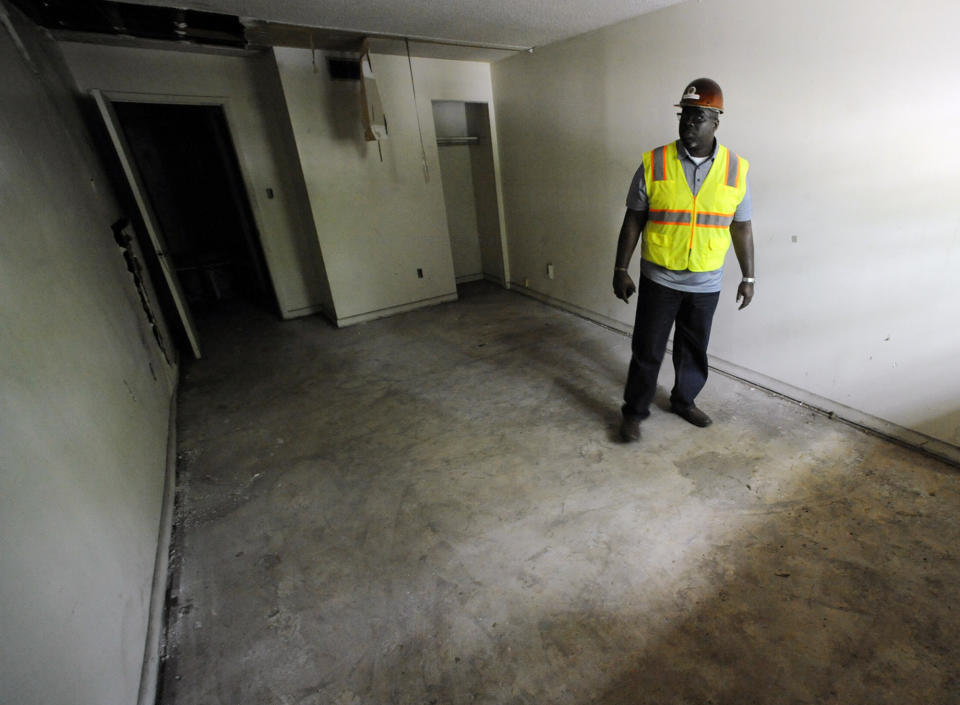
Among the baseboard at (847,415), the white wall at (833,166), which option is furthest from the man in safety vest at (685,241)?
the baseboard at (847,415)

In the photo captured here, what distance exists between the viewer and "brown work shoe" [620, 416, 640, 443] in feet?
7.34

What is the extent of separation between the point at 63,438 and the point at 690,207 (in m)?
Result: 2.37

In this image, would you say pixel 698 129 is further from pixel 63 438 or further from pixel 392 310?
pixel 392 310

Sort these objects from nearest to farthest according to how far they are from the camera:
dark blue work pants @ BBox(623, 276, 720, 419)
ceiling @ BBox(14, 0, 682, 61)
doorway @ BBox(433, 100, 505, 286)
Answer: dark blue work pants @ BBox(623, 276, 720, 419) → ceiling @ BBox(14, 0, 682, 61) → doorway @ BBox(433, 100, 505, 286)

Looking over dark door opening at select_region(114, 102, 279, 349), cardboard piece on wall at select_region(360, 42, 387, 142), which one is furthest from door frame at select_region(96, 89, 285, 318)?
cardboard piece on wall at select_region(360, 42, 387, 142)

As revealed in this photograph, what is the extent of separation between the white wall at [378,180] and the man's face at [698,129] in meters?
2.95

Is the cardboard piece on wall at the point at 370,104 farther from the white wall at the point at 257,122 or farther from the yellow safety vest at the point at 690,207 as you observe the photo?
the yellow safety vest at the point at 690,207

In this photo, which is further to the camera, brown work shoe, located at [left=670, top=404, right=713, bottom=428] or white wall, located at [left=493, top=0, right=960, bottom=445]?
brown work shoe, located at [left=670, top=404, right=713, bottom=428]

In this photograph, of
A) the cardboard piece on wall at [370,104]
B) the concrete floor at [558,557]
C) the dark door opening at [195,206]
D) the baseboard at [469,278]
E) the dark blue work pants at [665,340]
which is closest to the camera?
the concrete floor at [558,557]

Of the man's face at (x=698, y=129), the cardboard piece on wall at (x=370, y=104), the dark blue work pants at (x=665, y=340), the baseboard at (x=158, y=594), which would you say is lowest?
the baseboard at (x=158, y=594)

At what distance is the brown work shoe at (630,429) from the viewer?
224 cm

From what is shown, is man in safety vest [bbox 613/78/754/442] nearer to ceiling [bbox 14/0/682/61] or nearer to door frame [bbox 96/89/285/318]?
ceiling [bbox 14/0/682/61]

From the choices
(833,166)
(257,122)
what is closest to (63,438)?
(833,166)

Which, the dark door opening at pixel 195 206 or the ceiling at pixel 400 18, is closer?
the ceiling at pixel 400 18
